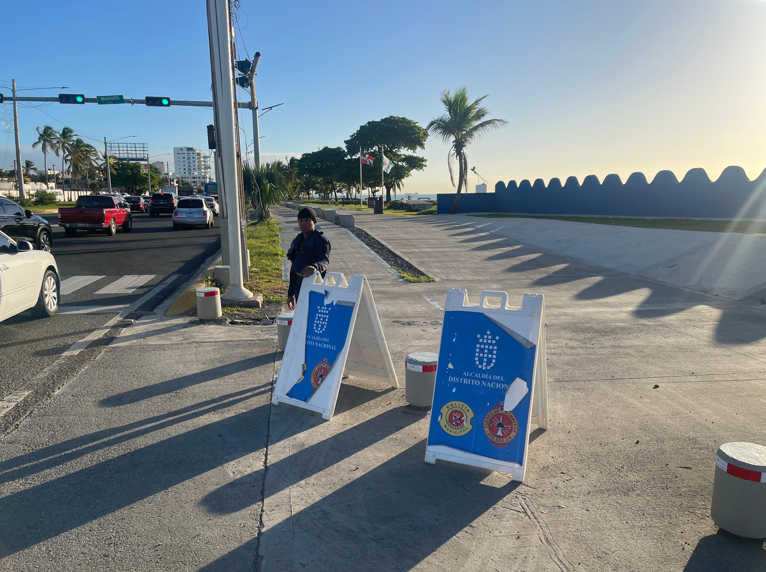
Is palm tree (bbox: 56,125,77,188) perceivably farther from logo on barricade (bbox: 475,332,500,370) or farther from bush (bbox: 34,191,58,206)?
logo on barricade (bbox: 475,332,500,370)

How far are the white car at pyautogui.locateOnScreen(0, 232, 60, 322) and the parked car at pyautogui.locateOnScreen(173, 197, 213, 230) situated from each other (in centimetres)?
2024

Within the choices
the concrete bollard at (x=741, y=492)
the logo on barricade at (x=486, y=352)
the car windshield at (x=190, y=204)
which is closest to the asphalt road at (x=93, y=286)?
the logo on barricade at (x=486, y=352)

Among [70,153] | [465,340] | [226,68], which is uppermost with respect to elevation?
[70,153]

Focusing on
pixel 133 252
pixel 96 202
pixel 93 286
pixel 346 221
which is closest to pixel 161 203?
pixel 96 202

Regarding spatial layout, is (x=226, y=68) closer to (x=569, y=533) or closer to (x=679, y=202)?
(x=569, y=533)

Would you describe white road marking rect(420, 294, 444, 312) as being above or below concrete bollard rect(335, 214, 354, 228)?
below

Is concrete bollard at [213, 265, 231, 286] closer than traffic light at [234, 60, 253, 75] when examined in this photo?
Yes

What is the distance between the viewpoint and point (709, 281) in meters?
12.1

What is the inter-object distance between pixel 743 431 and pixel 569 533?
2.38 metres

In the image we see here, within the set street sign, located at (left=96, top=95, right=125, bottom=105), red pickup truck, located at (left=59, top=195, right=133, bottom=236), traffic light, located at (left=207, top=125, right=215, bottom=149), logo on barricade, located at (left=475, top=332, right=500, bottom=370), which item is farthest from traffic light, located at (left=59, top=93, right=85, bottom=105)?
logo on barricade, located at (left=475, top=332, right=500, bottom=370)

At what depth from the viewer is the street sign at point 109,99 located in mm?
27188

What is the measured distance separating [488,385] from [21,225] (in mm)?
16585

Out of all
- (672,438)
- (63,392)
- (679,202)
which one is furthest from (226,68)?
(679,202)

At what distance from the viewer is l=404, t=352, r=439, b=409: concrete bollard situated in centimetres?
499
